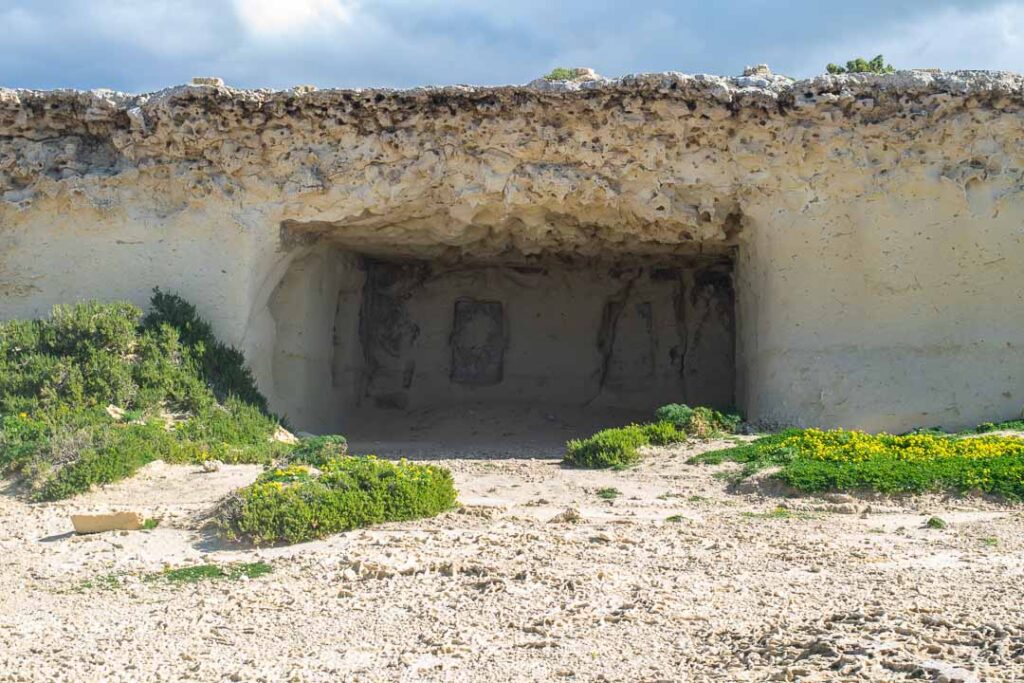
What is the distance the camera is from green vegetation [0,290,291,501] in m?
9.21

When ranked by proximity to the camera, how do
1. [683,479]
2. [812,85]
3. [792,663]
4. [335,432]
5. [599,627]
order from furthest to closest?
1. [335,432]
2. [812,85]
3. [683,479]
4. [599,627]
5. [792,663]

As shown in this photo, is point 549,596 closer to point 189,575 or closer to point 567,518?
point 567,518

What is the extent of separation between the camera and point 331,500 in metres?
7.55

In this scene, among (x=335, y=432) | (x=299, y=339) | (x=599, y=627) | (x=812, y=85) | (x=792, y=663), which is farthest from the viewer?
(x=335, y=432)

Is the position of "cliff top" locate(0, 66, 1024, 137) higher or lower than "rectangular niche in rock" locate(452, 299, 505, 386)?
higher

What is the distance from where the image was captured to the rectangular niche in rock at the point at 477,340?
16297 millimetres

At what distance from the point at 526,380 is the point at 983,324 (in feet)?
21.8

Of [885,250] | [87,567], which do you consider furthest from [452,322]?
[87,567]

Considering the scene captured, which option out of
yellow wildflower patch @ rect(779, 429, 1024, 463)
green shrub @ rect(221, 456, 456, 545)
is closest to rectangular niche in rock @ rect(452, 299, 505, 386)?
yellow wildflower patch @ rect(779, 429, 1024, 463)

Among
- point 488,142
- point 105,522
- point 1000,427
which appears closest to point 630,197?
point 488,142

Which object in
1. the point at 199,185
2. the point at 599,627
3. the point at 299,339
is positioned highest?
the point at 199,185

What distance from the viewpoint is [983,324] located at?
11.5 m

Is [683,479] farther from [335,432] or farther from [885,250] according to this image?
[335,432]

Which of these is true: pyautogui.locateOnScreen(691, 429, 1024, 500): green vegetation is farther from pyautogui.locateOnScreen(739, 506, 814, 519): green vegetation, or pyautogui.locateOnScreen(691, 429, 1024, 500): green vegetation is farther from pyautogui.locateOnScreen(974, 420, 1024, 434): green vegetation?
pyautogui.locateOnScreen(974, 420, 1024, 434): green vegetation
